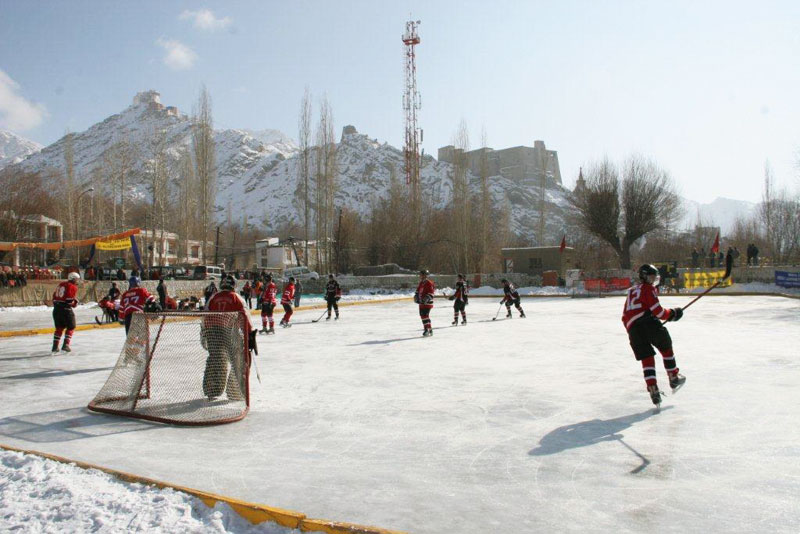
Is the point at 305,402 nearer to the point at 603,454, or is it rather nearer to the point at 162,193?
the point at 603,454

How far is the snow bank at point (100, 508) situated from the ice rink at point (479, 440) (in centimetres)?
33

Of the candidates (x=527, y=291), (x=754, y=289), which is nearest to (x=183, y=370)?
(x=527, y=291)

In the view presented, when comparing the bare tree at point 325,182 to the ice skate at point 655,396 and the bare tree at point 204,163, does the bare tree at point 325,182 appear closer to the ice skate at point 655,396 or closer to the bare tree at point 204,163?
the bare tree at point 204,163

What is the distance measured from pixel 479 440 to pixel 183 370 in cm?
395

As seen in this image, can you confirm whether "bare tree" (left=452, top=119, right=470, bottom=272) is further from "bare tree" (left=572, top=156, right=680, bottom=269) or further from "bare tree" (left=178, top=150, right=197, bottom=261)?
"bare tree" (left=178, top=150, right=197, bottom=261)

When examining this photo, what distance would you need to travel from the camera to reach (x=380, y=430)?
5.34m

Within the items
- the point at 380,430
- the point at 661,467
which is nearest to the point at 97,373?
the point at 380,430

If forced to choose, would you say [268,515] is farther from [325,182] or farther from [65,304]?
[325,182]

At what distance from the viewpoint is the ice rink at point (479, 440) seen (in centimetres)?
346

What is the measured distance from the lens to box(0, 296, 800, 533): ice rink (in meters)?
3.46

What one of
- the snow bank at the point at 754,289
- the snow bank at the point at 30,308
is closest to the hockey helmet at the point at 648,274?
the snow bank at the point at 30,308

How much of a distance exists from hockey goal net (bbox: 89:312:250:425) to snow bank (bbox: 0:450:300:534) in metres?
2.27

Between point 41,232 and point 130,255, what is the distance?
14258 millimetres

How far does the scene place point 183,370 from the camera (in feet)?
22.7
